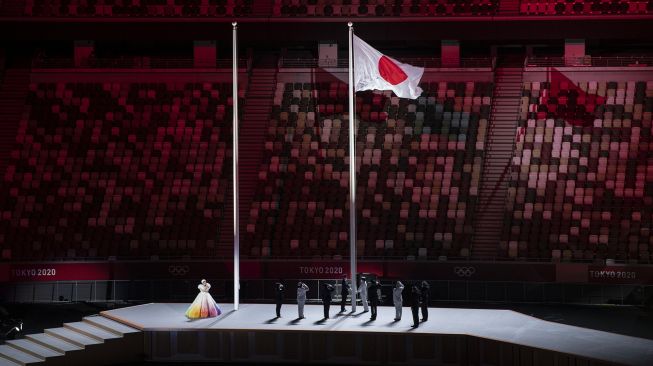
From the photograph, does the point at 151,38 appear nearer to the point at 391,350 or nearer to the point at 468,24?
the point at 468,24

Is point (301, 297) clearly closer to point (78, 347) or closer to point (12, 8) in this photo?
point (78, 347)

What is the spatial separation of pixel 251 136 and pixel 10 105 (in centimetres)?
1027

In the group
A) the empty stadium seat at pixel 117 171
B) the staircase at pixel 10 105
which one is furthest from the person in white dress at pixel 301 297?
the staircase at pixel 10 105

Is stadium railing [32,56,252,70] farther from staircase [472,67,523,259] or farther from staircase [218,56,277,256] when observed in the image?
staircase [472,67,523,259]

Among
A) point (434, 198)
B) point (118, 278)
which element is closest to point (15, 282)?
point (118, 278)

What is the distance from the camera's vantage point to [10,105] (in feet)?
142

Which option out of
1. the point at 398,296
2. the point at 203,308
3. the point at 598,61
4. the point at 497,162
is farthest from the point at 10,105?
the point at 598,61

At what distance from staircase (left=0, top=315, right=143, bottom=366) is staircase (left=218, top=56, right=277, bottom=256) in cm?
969

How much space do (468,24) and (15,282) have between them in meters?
20.1

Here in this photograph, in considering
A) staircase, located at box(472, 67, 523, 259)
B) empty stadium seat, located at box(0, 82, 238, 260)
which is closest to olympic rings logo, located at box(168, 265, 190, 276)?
empty stadium seat, located at box(0, 82, 238, 260)

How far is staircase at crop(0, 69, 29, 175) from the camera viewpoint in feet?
137

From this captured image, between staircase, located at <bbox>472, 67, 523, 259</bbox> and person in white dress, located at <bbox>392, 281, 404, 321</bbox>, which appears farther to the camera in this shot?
staircase, located at <bbox>472, 67, 523, 259</bbox>

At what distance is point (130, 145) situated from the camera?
41.6 metres

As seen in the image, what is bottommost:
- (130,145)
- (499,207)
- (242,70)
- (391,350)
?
(391,350)
